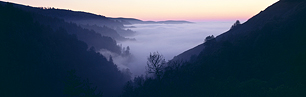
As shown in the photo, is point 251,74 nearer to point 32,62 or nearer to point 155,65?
point 155,65

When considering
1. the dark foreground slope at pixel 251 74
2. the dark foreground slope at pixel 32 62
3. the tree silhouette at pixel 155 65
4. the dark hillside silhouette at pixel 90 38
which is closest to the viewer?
the dark foreground slope at pixel 251 74

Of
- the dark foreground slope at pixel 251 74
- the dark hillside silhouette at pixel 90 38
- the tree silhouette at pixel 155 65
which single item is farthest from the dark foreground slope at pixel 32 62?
the dark hillside silhouette at pixel 90 38

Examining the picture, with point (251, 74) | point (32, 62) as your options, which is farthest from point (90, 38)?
point (251, 74)

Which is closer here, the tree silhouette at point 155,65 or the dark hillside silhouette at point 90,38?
the tree silhouette at point 155,65

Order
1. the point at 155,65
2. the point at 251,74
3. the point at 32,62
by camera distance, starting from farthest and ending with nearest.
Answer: the point at 32,62
the point at 251,74
the point at 155,65

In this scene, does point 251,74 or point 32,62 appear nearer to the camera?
point 251,74

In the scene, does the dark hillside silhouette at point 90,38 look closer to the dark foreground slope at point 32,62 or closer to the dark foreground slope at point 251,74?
the dark foreground slope at point 32,62

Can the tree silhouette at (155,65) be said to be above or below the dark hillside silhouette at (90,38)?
above

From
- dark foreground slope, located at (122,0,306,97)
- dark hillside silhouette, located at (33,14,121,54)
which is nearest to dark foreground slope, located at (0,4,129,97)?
dark foreground slope, located at (122,0,306,97)

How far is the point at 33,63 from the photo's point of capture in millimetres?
50062

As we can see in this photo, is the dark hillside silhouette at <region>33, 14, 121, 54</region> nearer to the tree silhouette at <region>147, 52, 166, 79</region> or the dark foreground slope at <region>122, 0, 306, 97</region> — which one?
the dark foreground slope at <region>122, 0, 306, 97</region>

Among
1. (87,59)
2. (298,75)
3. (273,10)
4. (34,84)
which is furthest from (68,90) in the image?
(273,10)

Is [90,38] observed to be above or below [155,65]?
below

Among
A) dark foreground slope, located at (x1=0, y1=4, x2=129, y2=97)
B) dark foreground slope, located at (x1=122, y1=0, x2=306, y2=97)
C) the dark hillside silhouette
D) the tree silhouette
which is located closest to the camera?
dark foreground slope, located at (x1=122, y1=0, x2=306, y2=97)
